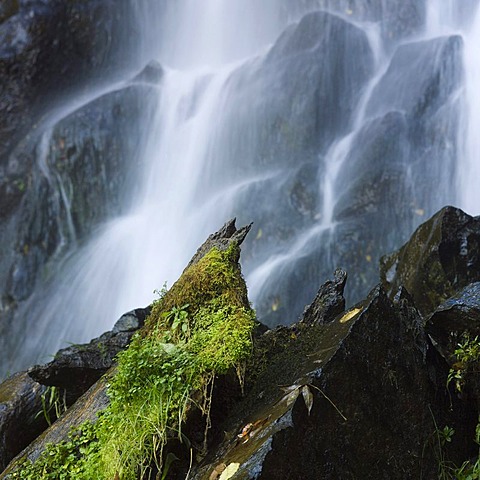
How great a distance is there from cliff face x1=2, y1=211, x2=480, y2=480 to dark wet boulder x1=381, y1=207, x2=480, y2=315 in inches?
87.3

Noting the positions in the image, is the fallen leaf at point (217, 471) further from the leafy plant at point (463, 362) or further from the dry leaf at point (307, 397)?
the leafy plant at point (463, 362)

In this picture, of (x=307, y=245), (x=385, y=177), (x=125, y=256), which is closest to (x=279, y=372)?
(x=307, y=245)

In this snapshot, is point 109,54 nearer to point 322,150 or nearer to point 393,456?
point 322,150

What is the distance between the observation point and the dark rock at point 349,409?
10.0ft

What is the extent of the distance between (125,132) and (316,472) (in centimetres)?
1381

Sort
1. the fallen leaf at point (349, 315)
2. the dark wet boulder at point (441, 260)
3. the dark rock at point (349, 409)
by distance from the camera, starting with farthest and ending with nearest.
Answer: the dark wet boulder at point (441, 260) → the fallen leaf at point (349, 315) → the dark rock at point (349, 409)

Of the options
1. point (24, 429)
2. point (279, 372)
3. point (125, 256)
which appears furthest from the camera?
point (125, 256)

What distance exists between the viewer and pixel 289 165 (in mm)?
13305

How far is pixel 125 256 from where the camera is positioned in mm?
13164

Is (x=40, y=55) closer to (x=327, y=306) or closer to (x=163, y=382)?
(x=327, y=306)

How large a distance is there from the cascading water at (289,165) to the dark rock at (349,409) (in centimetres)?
575

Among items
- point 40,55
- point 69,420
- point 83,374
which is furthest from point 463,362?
point 40,55

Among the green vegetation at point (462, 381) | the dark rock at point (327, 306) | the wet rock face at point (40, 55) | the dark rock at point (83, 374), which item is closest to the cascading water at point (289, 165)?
the wet rock face at point (40, 55)

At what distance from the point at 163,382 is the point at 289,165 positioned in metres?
10.3
